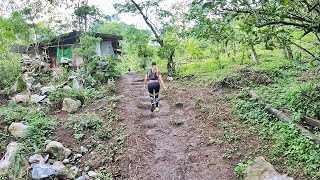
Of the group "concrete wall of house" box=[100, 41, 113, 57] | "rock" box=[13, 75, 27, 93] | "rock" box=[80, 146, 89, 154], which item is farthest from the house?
"rock" box=[80, 146, 89, 154]

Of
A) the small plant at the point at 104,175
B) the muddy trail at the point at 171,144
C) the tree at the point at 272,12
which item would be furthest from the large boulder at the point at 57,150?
the tree at the point at 272,12

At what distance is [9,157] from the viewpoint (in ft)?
18.2

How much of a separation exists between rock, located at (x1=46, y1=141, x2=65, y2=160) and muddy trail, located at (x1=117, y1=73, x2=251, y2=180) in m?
1.36

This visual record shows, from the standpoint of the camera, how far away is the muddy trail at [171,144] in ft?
18.0

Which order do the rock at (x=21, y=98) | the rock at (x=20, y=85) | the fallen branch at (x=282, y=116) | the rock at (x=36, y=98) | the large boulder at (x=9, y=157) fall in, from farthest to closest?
1. the rock at (x=20, y=85)
2. the rock at (x=21, y=98)
3. the rock at (x=36, y=98)
4. the large boulder at (x=9, y=157)
5. the fallen branch at (x=282, y=116)

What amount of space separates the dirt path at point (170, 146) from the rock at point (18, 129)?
8.47 ft

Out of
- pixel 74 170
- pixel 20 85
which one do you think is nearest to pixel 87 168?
pixel 74 170

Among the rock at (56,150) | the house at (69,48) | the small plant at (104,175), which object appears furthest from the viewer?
the house at (69,48)

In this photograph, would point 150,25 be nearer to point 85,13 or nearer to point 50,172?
point 85,13

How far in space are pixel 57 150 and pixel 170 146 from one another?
2580 mm

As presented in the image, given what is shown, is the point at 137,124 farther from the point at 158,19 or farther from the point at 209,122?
the point at 158,19

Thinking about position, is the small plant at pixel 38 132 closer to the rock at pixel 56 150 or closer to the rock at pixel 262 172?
the rock at pixel 56 150

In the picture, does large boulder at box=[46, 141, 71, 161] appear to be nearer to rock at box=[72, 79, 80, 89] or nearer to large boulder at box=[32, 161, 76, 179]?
large boulder at box=[32, 161, 76, 179]

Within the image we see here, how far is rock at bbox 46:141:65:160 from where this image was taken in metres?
6.14
